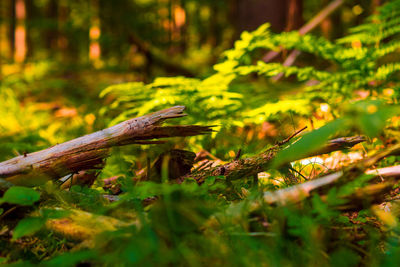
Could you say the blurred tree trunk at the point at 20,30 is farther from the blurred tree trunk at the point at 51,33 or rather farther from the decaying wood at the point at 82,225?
the decaying wood at the point at 82,225

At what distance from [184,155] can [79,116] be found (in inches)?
148

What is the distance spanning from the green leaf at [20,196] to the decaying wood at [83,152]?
0.34 meters

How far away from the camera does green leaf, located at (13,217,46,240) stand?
1.16m

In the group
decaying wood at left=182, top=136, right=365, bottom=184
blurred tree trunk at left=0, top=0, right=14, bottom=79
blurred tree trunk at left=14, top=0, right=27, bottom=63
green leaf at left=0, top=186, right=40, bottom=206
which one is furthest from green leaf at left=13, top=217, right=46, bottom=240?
blurred tree trunk at left=14, top=0, right=27, bottom=63

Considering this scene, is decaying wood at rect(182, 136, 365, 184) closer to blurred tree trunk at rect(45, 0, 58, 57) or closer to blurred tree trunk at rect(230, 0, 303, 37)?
blurred tree trunk at rect(230, 0, 303, 37)

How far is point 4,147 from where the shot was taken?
109 inches

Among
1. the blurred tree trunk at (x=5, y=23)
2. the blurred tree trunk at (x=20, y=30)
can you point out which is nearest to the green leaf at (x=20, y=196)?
the blurred tree trunk at (x=5, y=23)

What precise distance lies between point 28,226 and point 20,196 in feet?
0.39

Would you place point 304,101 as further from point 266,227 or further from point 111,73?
point 111,73

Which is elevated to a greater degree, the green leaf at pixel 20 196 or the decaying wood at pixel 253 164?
the green leaf at pixel 20 196

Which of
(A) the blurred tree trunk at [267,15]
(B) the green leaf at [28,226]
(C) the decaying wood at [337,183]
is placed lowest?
(B) the green leaf at [28,226]

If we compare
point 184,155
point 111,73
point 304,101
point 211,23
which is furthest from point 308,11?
point 184,155

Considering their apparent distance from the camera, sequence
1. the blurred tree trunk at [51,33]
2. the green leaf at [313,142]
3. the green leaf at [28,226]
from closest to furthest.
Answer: the green leaf at [313,142], the green leaf at [28,226], the blurred tree trunk at [51,33]

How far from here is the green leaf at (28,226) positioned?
1163 mm
